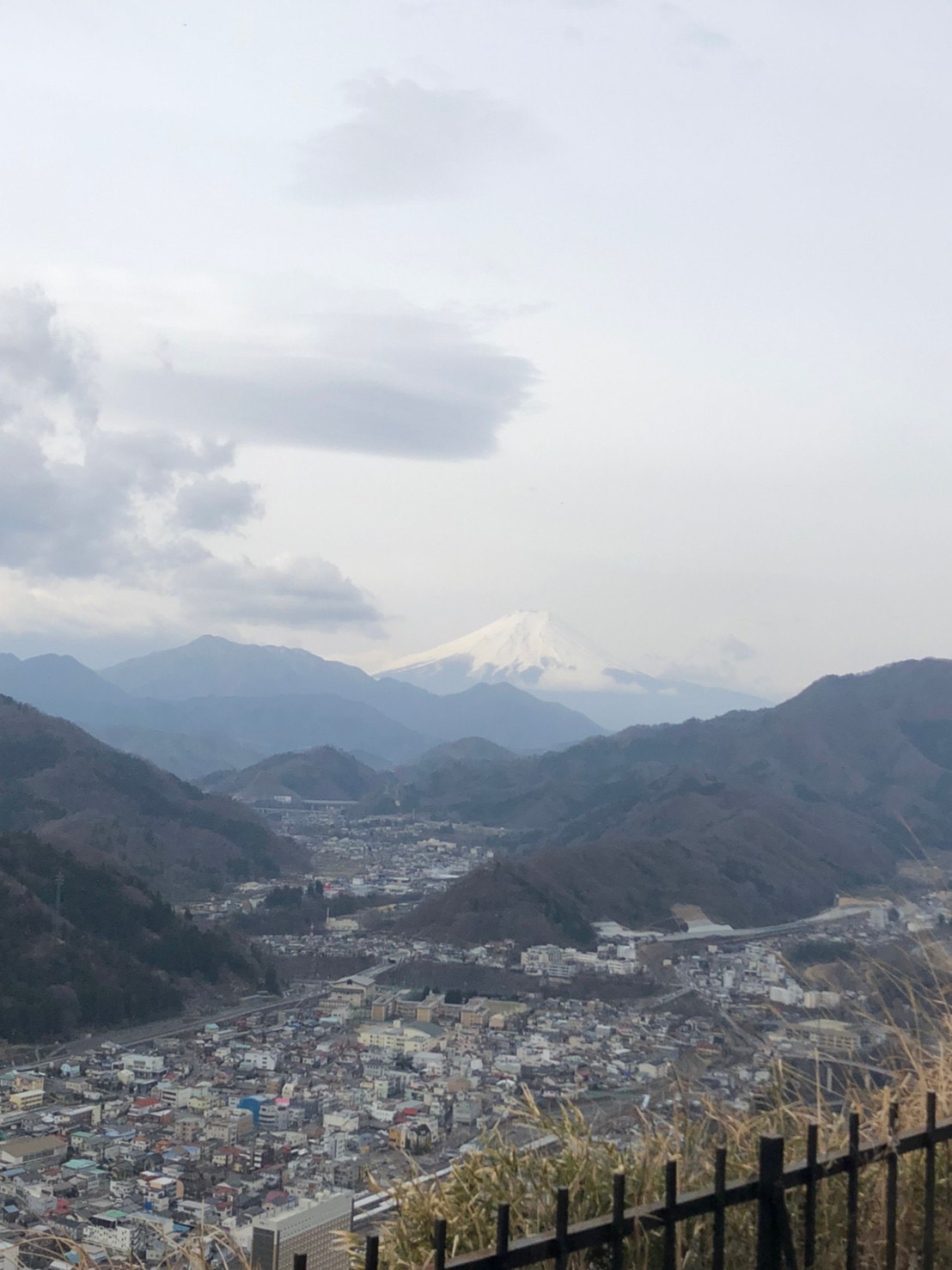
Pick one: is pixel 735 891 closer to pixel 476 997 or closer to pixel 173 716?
pixel 476 997

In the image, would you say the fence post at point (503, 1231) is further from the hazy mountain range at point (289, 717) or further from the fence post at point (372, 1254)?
the hazy mountain range at point (289, 717)

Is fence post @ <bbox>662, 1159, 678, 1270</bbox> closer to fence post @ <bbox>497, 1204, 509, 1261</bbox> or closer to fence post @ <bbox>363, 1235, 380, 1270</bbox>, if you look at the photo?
fence post @ <bbox>497, 1204, 509, 1261</bbox>

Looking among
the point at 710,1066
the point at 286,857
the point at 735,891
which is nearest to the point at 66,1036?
the point at 710,1066

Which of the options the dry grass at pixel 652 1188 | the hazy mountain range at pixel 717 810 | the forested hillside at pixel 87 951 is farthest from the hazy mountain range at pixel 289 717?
the dry grass at pixel 652 1188

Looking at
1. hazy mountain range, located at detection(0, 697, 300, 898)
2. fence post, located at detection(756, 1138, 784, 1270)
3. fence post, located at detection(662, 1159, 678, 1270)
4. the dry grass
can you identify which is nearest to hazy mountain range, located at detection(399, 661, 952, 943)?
hazy mountain range, located at detection(0, 697, 300, 898)

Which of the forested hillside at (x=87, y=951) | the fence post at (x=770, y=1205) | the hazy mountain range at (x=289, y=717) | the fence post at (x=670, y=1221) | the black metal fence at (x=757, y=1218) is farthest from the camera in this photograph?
the hazy mountain range at (x=289, y=717)

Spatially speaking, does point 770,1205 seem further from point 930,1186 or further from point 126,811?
point 126,811

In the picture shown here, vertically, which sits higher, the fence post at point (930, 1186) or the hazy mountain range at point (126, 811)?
the fence post at point (930, 1186)
